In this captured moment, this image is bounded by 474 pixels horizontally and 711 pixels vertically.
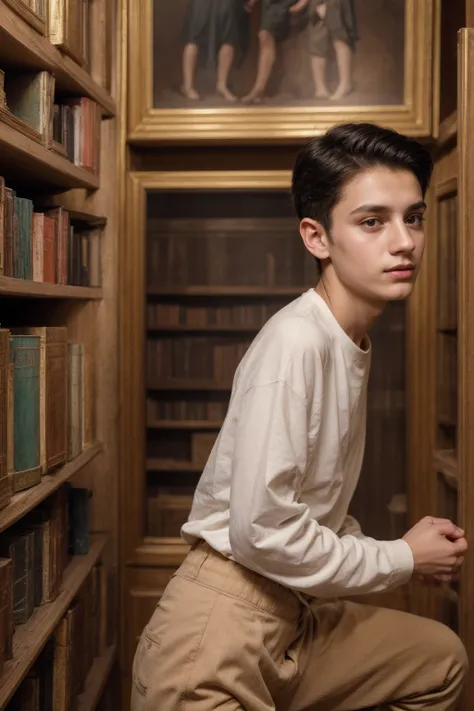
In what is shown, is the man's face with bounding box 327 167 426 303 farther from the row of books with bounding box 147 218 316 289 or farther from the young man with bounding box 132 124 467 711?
the row of books with bounding box 147 218 316 289

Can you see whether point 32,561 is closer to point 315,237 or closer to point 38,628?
point 38,628

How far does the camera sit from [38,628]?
203 cm

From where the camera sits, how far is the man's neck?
1.87 metres

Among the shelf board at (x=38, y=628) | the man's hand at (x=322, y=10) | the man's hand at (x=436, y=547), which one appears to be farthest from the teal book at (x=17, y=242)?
the man's hand at (x=322, y=10)

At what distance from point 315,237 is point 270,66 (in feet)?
4.18

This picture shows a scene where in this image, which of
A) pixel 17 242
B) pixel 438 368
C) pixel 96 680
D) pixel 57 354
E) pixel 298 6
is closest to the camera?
pixel 17 242

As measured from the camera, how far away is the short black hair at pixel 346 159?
1.84 metres

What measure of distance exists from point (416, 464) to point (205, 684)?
160 centimetres

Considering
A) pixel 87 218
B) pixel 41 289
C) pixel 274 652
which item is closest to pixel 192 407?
pixel 87 218

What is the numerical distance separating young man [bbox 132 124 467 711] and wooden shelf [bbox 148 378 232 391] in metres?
1.18

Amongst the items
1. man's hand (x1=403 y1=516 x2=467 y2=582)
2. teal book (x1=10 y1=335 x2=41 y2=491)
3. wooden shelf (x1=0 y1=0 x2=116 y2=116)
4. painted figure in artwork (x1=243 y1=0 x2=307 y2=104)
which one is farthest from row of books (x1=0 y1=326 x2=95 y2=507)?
painted figure in artwork (x1=243 y1=0 x2=307 y2=104)

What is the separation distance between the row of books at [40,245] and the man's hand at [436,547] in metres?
1.04

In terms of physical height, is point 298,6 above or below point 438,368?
above

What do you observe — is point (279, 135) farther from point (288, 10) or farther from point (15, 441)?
point (15, 441)
